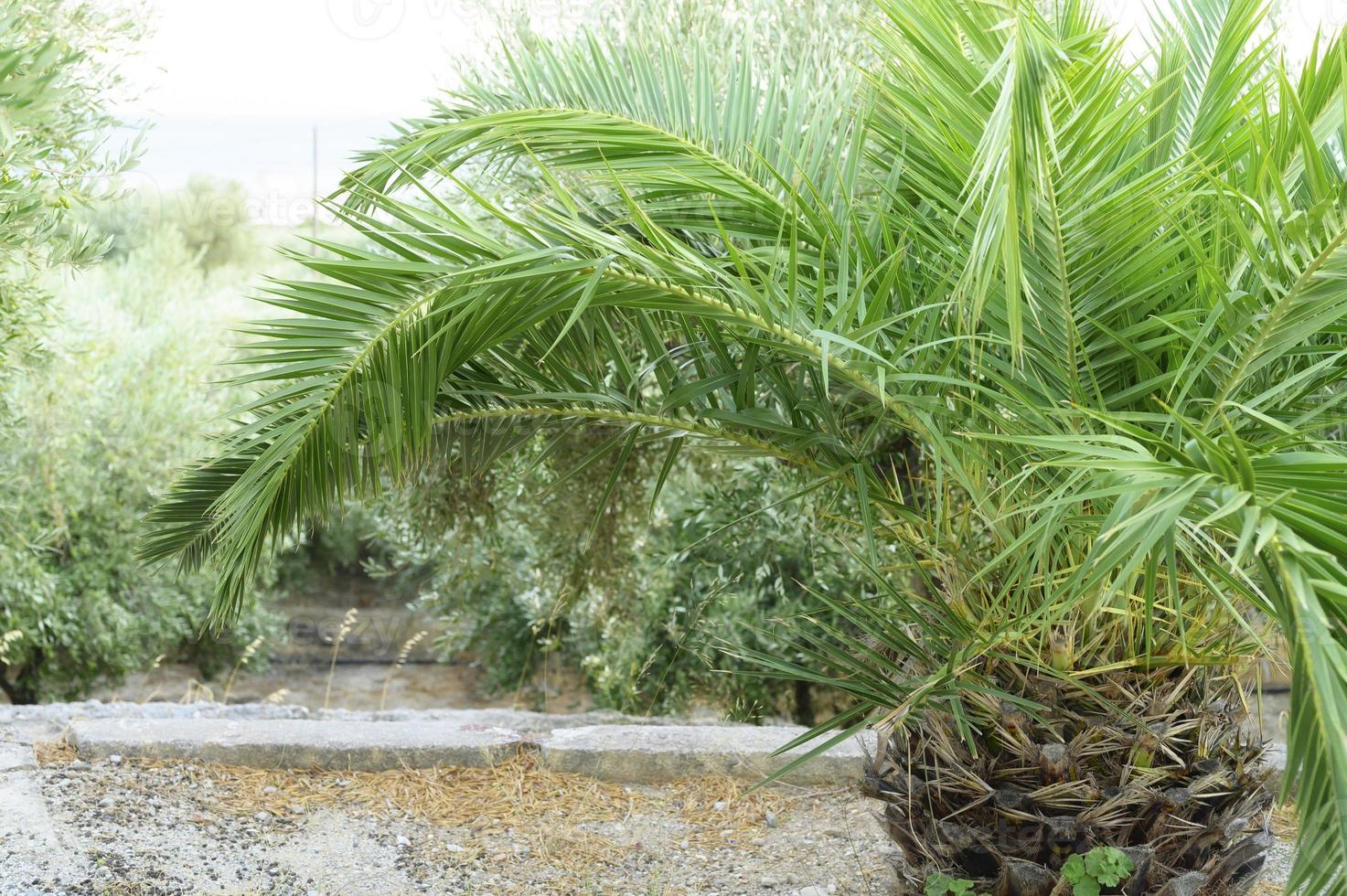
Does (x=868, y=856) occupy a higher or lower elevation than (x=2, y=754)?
lower

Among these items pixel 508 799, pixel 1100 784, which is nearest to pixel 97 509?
pixel 508 799

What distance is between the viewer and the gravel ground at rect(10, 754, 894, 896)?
325cm

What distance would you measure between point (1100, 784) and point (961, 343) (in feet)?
3.78

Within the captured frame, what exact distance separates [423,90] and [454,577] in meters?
2.71

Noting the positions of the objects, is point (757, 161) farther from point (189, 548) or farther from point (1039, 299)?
point (189, 548)

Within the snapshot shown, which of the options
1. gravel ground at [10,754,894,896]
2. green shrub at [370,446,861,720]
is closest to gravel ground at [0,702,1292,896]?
gravel ground at [10,754,894,896]

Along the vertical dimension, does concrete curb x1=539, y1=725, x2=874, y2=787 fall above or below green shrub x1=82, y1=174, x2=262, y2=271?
below

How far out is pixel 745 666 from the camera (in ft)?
21.3

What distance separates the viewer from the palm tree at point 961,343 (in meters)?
2.23

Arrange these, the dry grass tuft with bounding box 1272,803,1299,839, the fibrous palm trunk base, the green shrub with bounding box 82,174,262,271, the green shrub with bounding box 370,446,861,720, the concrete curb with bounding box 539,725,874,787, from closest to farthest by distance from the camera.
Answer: the fibrous palm trunk base < the dry grass tuft with bounding box 1272,803,1299,839 < the concrete curb with bounding box 539,725,874,787 < the green shrub with bounding box 370,446,861,720 < the green shrub with bounding box 82,174,262,271

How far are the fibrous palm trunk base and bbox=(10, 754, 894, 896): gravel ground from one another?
33.1 inches

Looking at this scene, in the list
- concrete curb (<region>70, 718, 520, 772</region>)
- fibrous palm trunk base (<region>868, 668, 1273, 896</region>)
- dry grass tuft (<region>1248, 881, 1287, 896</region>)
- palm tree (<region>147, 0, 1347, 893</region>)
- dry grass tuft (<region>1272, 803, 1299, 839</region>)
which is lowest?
dry grass tuft (<region>1272, 803, 1299, 839</region>)

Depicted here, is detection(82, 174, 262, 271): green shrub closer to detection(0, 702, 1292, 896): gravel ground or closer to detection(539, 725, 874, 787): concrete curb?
detection(0, 702, 1292, 896): gravel ground

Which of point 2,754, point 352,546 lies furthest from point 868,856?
point 352,546
